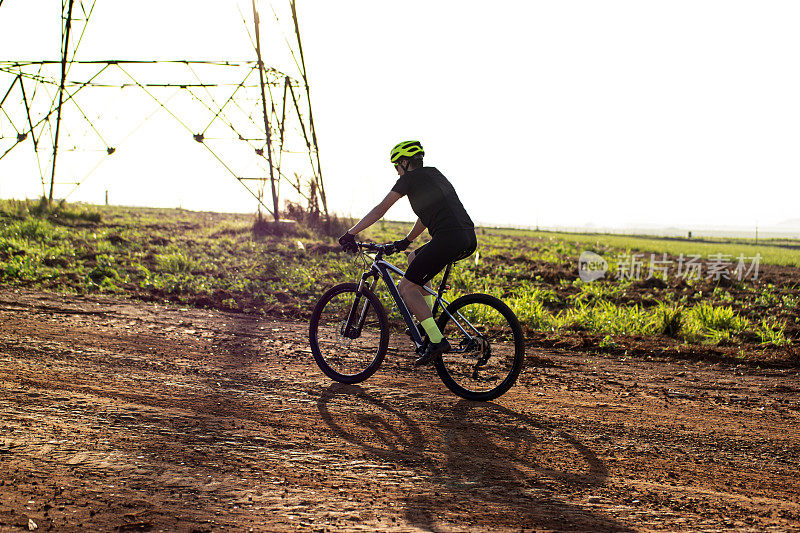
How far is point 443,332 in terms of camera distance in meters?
5.98

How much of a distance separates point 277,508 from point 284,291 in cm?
940

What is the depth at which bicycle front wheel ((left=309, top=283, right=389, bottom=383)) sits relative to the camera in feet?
21.6

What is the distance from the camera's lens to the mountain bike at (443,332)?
5781mm

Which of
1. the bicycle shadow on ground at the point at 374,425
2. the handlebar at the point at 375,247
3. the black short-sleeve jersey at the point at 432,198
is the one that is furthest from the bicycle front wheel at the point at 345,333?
the black short-sleeve jersey at the point at 432,198

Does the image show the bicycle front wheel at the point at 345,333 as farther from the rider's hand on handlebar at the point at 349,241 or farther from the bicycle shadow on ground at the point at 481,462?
the bicycle shadow on ground at the point at 481,462

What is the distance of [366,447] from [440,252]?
1.92 meters

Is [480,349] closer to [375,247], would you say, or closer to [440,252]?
[440,252]

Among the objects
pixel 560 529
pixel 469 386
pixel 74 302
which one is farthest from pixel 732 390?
pixel 74 302

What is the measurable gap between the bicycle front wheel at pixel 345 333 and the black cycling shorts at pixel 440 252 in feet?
2.88

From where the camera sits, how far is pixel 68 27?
840 inches

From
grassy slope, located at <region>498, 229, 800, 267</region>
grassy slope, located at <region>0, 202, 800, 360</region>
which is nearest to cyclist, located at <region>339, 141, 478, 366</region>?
grassy slope, located at <region>0, 202, 800, 360</region>

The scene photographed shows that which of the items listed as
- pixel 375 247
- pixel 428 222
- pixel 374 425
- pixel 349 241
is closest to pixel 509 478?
pixel 374 425

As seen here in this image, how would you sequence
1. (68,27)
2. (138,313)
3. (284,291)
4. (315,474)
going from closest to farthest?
1. (315,474)
2. (138,313)
3. (284,291)
4. (68,27)

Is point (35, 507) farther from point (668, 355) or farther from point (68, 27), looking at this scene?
point (68, 27)
